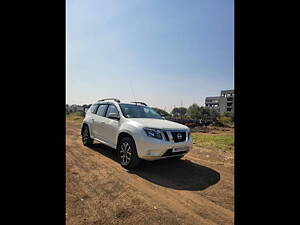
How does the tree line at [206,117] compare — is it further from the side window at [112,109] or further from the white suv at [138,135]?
the white suv at [138,135]

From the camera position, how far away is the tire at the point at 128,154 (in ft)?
12.5

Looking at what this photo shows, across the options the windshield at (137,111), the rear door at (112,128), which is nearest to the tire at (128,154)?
the rear door at (112,128)

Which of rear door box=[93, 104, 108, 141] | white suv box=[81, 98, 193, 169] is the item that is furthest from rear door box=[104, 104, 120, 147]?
rear door box=[93, 104, 108, 141]

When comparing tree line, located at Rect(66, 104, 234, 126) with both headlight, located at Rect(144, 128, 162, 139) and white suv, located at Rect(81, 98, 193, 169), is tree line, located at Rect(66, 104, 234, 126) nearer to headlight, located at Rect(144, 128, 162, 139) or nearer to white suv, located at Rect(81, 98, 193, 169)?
white suv, located at Rect(81, 98, 193, 169)

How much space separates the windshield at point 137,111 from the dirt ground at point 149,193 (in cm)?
139

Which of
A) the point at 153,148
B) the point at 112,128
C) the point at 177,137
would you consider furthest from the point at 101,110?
the point at 177,137

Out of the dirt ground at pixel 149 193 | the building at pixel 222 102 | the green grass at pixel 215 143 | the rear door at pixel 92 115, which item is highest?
the building at pixel 222 102

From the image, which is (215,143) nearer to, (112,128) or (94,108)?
(112,128)

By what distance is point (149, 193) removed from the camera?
283cm

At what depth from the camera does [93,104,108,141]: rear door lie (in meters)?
5.16

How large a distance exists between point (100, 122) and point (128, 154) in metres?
1.84
